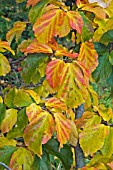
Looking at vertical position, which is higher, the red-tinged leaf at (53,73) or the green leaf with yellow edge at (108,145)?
the red-tinged leaf at (53,73)

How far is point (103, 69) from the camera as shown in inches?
47.4

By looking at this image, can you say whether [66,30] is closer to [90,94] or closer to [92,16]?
[92,16]

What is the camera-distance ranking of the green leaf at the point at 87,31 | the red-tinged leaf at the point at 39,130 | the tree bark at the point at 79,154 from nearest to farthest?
1. the red-tinged leaf at the point at 39,130
2. the green leaf at the point at 87,31
3. the tree bark at the point at 79,154

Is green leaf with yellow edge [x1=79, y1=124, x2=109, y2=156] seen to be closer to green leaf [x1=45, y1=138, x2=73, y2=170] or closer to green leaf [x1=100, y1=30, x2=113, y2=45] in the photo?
green leaf [x1=45, y1=138, x2=73, y2=170]

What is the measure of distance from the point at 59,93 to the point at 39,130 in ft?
0.35

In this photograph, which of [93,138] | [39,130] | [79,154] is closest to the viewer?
[39,130]

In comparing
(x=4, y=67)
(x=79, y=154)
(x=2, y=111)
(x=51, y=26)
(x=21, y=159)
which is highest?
(x=51, y=26)

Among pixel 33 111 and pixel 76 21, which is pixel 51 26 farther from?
pixel 33 111

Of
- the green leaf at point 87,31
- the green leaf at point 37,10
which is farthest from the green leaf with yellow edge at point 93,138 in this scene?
the green leaf at point 37,10

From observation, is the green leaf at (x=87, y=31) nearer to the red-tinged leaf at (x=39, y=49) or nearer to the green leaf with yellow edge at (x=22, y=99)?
the red-tinged leaf at (x=39, y=49)

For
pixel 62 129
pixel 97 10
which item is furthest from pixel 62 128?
pixel 97 10

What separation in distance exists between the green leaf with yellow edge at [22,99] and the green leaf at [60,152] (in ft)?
0.40

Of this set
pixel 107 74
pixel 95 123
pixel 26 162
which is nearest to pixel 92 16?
pixel 107 74

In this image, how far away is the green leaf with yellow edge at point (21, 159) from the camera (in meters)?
1.15
